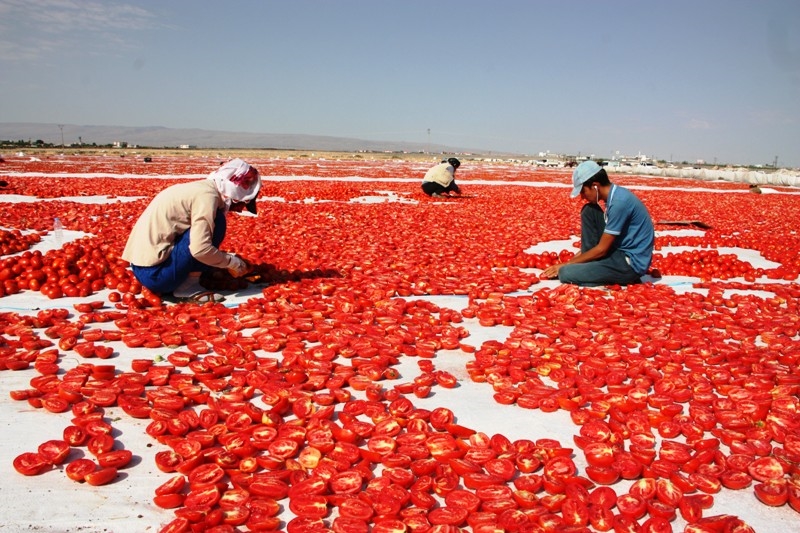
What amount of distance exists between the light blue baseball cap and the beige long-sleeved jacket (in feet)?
14.3

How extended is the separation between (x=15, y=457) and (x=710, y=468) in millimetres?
3882

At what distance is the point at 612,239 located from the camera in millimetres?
7125

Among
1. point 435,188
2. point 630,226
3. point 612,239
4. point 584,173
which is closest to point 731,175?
point 435,188

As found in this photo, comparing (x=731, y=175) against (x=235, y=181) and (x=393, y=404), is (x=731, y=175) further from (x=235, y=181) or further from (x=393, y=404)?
(x=393, y=404)

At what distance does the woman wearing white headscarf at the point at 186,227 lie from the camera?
5.68 metres

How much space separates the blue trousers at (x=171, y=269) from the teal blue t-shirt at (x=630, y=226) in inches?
193

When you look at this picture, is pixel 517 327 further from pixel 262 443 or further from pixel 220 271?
pixel 220 271

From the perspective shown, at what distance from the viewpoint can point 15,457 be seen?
3.01 m

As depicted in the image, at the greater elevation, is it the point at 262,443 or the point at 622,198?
the point at 622,198

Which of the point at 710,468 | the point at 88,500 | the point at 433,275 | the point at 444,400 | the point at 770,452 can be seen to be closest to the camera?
the point at 88,500

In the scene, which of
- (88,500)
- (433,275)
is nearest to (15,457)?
(88,500)

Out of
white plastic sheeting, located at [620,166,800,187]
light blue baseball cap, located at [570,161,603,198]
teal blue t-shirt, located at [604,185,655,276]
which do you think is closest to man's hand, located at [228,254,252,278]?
light blue baseball cap, located at [570,161,603,198]

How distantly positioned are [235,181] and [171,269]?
47.5 inches

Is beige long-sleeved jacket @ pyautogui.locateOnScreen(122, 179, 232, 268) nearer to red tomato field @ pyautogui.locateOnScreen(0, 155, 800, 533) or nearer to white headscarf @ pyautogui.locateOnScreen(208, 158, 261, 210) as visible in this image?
white headscarf @ pyautogui.locateOnScreen(208, 158, 261, 210)
